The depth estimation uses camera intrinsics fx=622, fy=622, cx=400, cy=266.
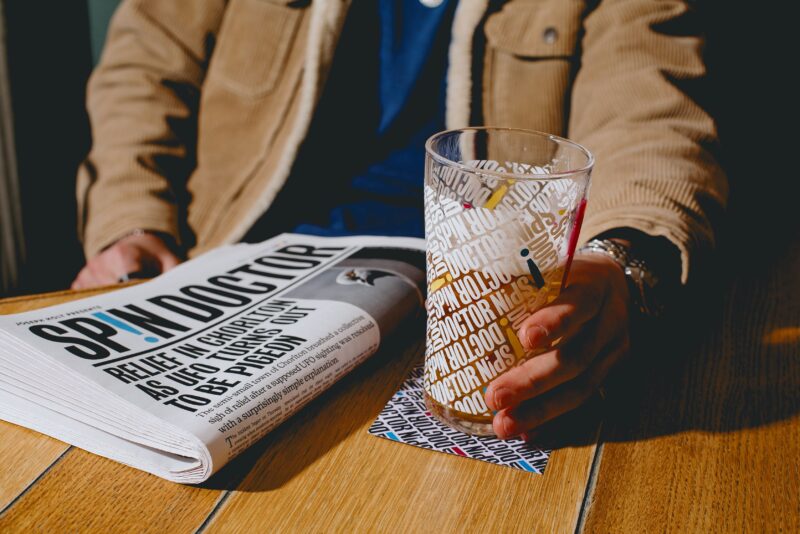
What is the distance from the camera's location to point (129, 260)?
92 centimetres

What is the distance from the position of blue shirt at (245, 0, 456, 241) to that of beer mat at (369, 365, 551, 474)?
50cm

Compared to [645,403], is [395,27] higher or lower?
higher

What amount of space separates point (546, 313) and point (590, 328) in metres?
0.08

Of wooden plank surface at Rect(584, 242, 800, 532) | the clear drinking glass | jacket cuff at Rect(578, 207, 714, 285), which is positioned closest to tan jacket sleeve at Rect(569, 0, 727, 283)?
jacket cuff at Rect(578, 207, 714, 285)

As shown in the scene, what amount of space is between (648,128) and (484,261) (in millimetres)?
476

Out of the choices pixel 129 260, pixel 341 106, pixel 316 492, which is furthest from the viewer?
pixel 341 106

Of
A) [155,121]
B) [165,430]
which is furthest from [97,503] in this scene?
[155,121]

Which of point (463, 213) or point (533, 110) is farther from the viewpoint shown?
point (533, 110)

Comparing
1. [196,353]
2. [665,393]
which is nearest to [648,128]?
[665,393]

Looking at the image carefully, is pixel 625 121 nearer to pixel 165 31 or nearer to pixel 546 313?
pixel 546 313

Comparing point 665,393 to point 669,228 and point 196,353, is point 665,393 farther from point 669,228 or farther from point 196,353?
point 196,353

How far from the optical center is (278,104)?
41.5 inches

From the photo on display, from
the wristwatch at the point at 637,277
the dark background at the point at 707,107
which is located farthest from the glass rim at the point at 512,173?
the dark background at the point at 707,107

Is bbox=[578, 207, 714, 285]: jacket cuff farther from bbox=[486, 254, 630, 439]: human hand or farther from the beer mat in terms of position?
the beer mat
